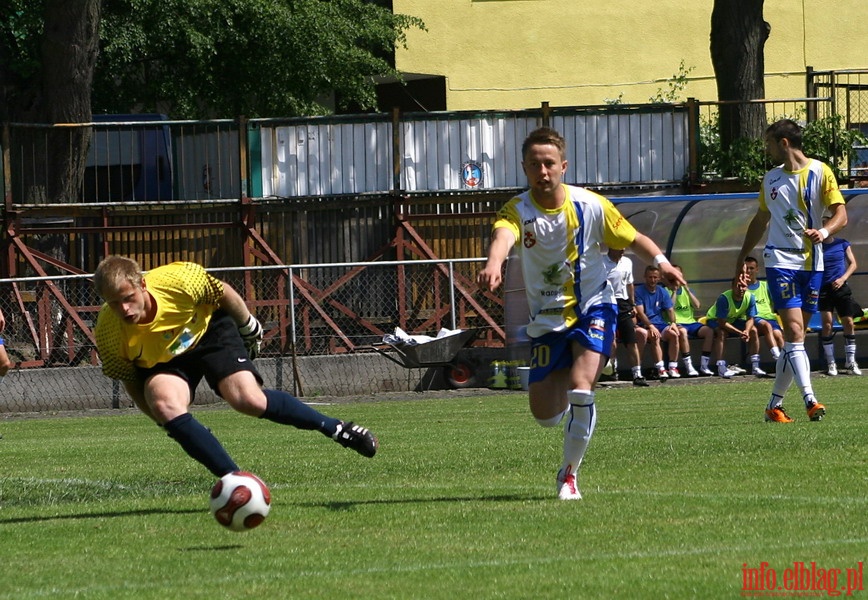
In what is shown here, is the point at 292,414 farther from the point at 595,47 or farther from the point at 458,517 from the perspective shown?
the point at 595,47

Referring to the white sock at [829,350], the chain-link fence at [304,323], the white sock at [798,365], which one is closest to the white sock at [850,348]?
the white sock at [829,350]

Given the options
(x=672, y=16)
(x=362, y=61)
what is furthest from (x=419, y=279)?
(x=672, y=16)

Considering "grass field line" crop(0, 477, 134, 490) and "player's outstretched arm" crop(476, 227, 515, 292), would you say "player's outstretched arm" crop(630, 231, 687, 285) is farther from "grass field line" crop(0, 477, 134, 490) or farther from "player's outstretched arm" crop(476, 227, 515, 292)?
"grass field line" crop(0, 477, 134, 490)

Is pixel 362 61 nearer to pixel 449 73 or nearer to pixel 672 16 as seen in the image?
pixel 449 73

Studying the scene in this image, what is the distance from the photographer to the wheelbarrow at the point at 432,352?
780 inches

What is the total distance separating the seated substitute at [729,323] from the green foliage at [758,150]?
323cm

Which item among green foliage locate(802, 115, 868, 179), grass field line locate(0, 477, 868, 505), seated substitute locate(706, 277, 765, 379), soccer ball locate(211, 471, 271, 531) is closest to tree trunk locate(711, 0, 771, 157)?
green foliage locate(802, 115, 868, 179)

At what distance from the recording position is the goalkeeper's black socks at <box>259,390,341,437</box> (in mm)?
7746

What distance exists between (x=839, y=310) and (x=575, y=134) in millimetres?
9489

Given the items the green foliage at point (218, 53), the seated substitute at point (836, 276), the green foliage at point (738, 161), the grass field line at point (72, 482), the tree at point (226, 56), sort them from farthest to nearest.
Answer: the tree at point (226, 56)
the green foliage at point (218, 53)
the green foliage at point (738, 161)
the seated substitute at point (836, 276)
the grass field line at point (72, 482)

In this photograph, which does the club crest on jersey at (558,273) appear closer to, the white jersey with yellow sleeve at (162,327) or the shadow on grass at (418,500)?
the shadow on grass at (418,500)

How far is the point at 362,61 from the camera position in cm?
3080

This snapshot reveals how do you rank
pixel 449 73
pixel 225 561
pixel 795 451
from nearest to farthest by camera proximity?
pixel 225 561 → pixel 795 451 → pixel 449 73

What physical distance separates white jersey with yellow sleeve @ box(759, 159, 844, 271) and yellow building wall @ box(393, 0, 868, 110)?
78.7 ft
